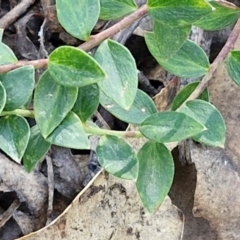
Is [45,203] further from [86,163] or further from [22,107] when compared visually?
[22,107]

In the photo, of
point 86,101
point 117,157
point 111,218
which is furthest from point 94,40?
point 111,218

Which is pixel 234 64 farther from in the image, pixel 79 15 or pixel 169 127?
pixel 79 15

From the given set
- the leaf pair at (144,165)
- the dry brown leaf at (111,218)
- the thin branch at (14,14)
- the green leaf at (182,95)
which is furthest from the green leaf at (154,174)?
the thin branch at (14,14)

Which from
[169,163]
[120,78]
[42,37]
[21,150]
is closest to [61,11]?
[120,78]

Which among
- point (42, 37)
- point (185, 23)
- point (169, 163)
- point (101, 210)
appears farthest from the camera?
point (42, 37)

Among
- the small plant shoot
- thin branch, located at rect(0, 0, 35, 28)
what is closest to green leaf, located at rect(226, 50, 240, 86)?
the small plant shoot

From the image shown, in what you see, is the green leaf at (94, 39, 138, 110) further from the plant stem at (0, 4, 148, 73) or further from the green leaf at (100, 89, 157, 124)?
the green leaf at (100, 89, 157, 124)

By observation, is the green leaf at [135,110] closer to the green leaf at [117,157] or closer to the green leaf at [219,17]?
the green leaf at [117,157]
